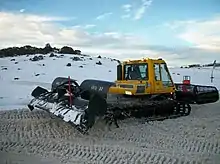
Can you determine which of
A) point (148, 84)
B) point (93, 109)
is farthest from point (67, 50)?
point (93, 109)

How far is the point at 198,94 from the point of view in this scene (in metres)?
13.6

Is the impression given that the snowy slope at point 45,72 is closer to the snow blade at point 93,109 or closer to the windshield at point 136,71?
the windshield at point 136,71

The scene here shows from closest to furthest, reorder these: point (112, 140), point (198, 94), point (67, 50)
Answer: point (112, 140)
point (198, 94)
point (67, 50)

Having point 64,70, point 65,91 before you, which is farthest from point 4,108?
point 64,70

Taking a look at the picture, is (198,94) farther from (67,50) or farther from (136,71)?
(67,50)

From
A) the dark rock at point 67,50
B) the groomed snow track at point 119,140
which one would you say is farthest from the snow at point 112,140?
the dark rock at point 67,50

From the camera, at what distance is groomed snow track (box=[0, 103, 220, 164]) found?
7.03 m

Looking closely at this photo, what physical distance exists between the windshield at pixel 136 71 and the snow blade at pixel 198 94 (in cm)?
273

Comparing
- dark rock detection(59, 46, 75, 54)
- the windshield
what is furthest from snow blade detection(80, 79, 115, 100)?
dark rock detection(59, 46, 75, 54)

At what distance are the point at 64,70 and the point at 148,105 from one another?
1652cm

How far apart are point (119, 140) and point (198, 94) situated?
5.82m

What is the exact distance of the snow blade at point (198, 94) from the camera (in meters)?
13.7

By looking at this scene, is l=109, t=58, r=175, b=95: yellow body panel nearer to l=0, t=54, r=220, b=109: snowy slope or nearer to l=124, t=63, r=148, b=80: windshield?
l=124, t=63, r=148, b=80: windshield

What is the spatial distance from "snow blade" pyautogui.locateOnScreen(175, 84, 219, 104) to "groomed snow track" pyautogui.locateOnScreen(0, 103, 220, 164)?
2.15 meters
